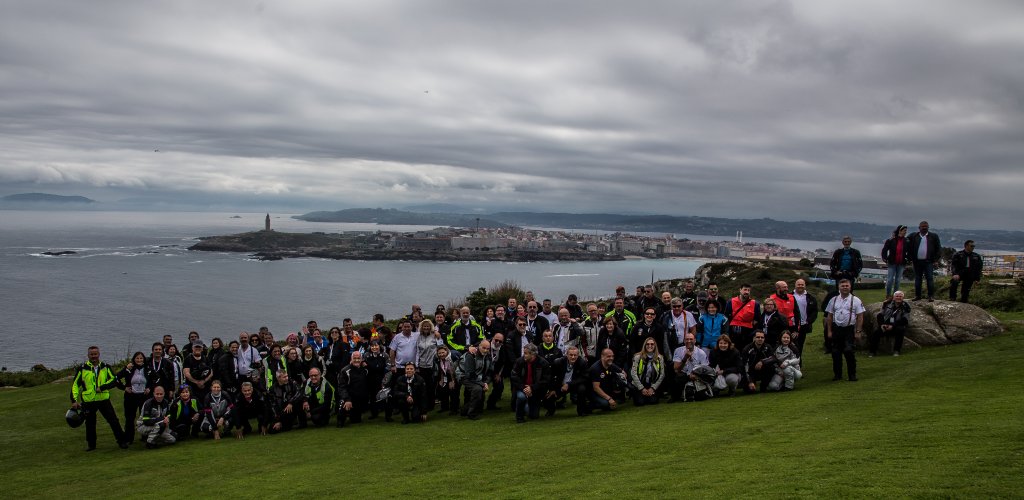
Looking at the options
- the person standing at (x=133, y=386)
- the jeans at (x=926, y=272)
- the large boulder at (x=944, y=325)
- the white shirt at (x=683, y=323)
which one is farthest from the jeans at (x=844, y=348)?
the person standing at (x=133, y=386)

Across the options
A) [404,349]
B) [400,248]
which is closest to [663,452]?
[404,349]

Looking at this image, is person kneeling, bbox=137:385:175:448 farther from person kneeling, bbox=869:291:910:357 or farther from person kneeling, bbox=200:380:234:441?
person kneeling, bbox=869:291:910:357

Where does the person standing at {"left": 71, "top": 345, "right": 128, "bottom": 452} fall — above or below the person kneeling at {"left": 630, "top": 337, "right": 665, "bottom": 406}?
below

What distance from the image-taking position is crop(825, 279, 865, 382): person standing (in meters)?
11.5

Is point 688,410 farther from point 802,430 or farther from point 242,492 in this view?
point 242,492

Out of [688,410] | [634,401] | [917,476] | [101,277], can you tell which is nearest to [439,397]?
[634,401]

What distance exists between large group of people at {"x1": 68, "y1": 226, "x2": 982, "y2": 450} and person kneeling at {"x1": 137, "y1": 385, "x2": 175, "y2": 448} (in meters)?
0.02

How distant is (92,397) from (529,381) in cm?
802

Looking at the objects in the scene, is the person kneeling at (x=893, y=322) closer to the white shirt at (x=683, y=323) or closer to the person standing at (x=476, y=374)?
the white shirt at (x=683, y=323)

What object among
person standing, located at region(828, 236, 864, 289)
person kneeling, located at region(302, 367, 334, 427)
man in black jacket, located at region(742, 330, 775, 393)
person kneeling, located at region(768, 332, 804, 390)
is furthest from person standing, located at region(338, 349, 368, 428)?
person standing, located at region(828, 236, 864, 289)

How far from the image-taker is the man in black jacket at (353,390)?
40.7ft

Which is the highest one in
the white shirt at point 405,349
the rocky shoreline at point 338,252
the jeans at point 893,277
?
the jeans at point 893,277

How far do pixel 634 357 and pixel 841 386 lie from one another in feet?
11.7

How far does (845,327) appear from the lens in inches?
456
